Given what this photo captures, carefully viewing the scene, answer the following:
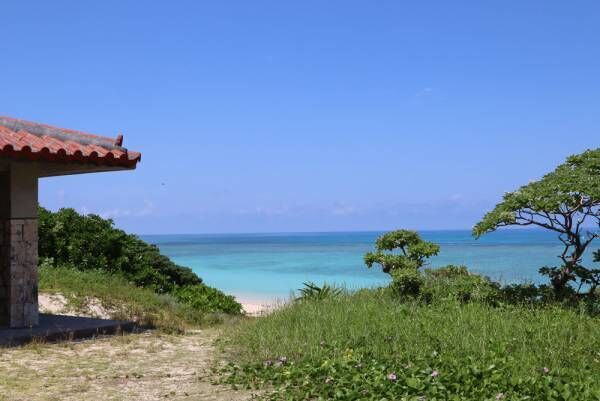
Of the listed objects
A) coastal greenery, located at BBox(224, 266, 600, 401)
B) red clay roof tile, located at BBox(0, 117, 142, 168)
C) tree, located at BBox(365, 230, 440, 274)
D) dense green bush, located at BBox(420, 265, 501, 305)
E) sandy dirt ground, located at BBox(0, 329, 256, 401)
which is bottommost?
sandy dirt ground, located at BBox(0, 329, 256, 401)

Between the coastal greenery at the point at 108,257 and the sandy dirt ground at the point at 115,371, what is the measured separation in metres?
7.17

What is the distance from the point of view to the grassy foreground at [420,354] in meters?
6.68

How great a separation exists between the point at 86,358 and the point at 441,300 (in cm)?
615

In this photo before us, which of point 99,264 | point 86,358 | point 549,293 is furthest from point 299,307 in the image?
point 99,264

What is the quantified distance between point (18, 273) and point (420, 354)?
6865 mm

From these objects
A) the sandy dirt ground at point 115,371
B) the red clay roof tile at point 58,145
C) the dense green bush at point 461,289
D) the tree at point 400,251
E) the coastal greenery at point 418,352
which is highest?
the red clay roof tile at point 58,145

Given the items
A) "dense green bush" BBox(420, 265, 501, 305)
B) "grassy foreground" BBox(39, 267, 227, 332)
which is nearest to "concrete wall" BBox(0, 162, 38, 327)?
"grassy foreground" BBox(39, 267, 227, 332)

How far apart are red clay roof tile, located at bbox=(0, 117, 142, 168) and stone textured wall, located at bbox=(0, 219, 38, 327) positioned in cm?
141

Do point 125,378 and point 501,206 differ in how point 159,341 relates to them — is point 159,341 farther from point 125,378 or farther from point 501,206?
point 501,206

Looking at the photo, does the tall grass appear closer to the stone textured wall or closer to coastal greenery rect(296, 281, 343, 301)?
the stone textured wall

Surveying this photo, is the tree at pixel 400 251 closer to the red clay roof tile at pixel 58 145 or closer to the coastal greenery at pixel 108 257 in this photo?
the coastal greenery at pixel 108 257

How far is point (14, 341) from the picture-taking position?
10.4m

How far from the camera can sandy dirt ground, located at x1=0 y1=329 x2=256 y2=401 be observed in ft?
23.7

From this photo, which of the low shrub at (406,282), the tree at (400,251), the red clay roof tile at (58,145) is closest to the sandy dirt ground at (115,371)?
the red clay roof tile at (58,145)
